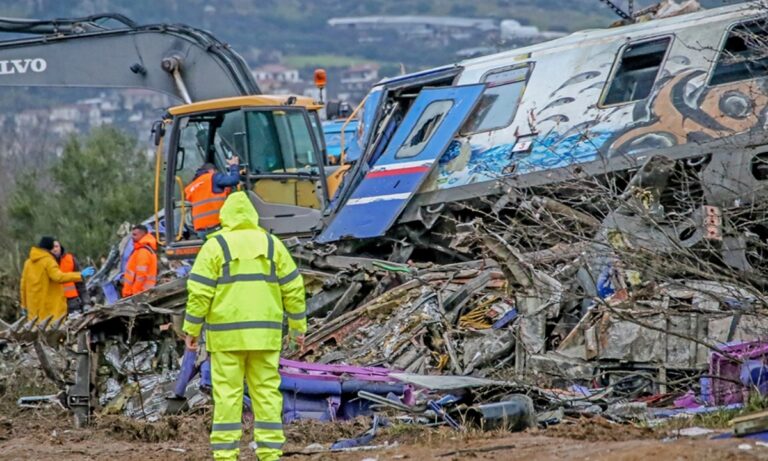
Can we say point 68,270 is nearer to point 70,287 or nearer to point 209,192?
point 70,287

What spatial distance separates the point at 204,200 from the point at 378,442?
6.95 metres

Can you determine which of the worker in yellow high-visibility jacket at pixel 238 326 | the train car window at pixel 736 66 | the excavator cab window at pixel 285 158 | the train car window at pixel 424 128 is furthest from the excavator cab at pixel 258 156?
the worker in yellow high-visibility jacket at pixel 238 326

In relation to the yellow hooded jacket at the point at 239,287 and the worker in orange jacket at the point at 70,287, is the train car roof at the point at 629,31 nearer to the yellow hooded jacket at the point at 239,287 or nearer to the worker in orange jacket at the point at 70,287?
the worker in orange jacket at the point at 70,287

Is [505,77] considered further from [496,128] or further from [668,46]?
[668,46]

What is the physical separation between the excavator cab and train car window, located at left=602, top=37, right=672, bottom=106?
3752 millimetres

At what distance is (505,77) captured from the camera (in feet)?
52.8

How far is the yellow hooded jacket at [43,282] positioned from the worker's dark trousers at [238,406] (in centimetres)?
915

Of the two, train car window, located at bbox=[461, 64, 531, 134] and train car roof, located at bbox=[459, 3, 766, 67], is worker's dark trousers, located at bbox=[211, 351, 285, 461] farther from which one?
train car window, located at bbox=[461, 64, 531, 134]

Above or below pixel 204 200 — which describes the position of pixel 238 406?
below

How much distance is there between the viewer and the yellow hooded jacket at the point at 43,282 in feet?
59.3

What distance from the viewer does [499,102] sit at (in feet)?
52.1

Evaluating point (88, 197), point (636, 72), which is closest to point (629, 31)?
point (636, 72)

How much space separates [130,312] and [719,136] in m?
5.46

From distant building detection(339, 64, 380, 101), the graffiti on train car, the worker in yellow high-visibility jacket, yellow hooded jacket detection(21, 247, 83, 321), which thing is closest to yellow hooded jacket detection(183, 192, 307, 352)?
the worker in yellow high-visibility jacket
